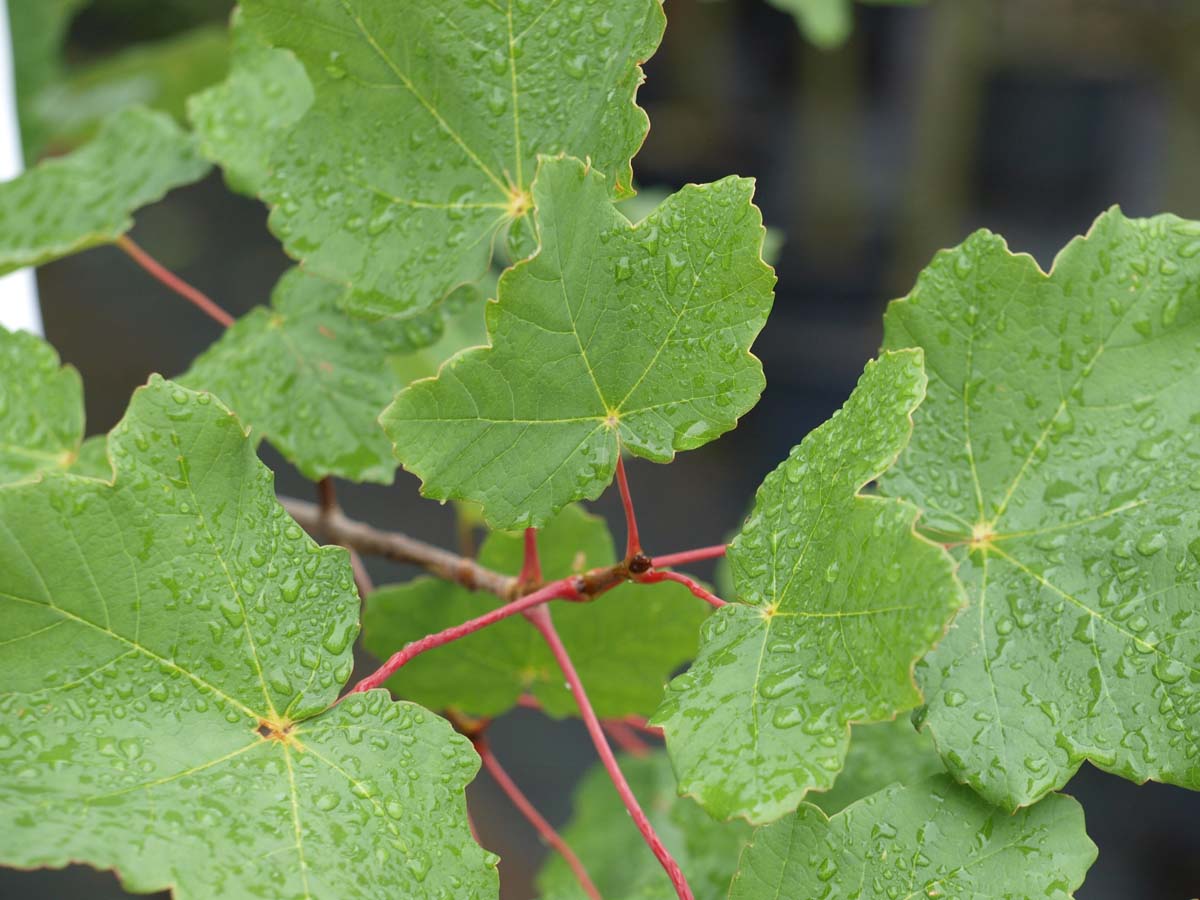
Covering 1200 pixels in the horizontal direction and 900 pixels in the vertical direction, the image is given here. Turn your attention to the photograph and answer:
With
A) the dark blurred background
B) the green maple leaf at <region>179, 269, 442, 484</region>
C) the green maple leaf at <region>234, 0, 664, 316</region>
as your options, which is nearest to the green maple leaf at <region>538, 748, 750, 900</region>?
the green maple leaf at <region>179, 269, 442, 484</region>

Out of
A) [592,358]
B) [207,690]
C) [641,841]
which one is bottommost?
[641,841]

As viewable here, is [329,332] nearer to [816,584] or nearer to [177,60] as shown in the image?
[816,584]

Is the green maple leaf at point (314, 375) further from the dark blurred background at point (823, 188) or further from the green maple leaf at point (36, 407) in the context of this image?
the dark blurred background at point (823, 188)

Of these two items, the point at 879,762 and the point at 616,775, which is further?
the point at 879,762


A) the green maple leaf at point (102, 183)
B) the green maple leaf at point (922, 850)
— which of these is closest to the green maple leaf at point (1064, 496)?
the green maple leaf at point (922, 850)

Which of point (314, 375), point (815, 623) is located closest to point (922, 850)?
point (815, 623)

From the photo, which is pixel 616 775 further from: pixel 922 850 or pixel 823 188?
pixel 823 188
